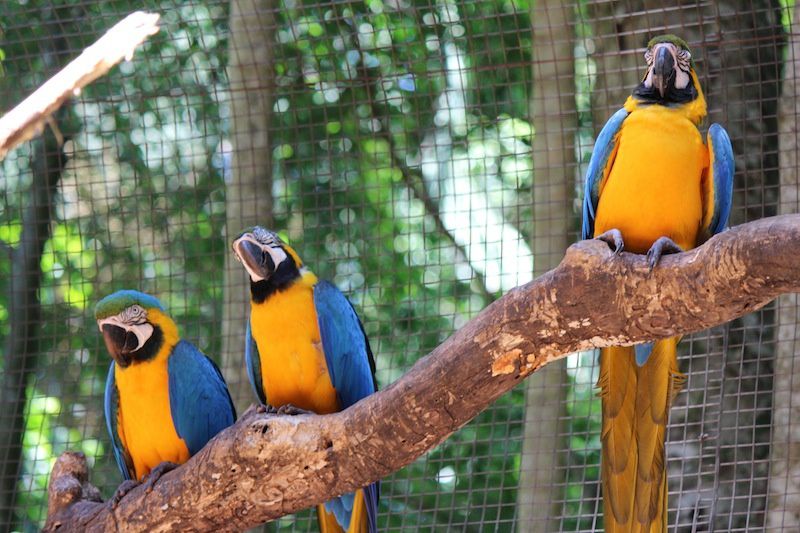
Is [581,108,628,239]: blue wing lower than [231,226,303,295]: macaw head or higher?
higher

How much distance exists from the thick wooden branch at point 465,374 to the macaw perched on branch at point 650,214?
30 cm

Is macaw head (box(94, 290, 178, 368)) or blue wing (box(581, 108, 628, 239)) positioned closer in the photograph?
blue wing (box(581, 108, 628, 239))

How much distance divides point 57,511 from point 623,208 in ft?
4.69

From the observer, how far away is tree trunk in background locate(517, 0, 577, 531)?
3.36 metres

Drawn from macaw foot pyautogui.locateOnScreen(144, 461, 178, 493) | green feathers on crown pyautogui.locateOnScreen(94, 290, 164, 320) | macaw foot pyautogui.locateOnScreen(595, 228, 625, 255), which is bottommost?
macaw foot pyautogui.locateOnScreen(144, 461, 178, 493)

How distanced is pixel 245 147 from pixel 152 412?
1.41 meters

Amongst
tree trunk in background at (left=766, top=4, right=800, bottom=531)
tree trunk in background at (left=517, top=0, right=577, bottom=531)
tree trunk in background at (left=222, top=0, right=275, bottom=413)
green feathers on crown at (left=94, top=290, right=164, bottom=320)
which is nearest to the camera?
green feathers on crown at (left=94, top=290, right=164, bottom=320)

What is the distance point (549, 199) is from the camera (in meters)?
3.54

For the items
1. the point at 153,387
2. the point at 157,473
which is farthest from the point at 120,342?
the point at 157,473

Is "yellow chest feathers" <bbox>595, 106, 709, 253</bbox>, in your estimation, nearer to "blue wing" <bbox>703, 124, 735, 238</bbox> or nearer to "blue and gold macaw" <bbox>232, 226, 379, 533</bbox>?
"blue wing" <bbox>703, 124, 735, 238</bbox>

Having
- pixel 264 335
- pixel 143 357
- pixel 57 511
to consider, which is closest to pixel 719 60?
pixel 264 335

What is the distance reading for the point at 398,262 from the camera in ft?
15.1

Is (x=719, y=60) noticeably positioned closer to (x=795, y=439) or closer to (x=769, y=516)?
(x=795, y=439)

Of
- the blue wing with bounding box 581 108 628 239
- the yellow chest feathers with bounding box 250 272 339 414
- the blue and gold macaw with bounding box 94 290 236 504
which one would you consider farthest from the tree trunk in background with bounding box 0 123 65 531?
the blue wing with bounding box 581 108 628 239
